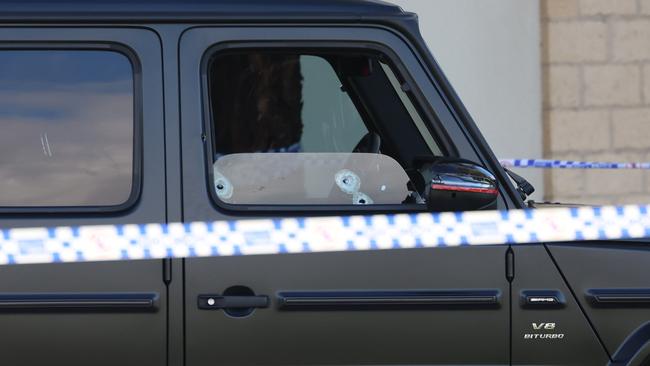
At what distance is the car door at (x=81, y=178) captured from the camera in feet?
9.35

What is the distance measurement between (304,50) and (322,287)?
654 mm

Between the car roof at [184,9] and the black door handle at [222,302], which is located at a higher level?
the car roof at [184,9]

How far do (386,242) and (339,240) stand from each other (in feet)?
0.41

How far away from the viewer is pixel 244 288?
2908 millimetres

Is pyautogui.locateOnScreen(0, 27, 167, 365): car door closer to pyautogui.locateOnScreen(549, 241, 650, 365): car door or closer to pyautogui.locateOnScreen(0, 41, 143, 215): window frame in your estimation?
pyautogui.locateOnScreen(0, 41, 143, 215): window frame

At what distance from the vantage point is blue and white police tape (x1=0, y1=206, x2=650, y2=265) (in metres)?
2.86

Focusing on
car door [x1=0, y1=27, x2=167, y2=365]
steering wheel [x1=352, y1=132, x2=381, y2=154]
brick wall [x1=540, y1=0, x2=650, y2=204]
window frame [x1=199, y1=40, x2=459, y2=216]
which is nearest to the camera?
car door [x1=0, y1=27, x2=167, y2=365]

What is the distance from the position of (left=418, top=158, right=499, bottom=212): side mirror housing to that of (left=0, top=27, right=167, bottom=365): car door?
716 millimetres

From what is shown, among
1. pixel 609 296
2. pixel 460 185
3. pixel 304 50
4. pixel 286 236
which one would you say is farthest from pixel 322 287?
pixel 609 296

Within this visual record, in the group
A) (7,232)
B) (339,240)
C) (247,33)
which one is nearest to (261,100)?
(247,33)

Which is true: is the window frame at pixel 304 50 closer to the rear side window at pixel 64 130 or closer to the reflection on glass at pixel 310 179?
the reflection on glass at pixel 310 179

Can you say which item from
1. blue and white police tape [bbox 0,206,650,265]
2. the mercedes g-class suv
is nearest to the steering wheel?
the mercedes g-class suv

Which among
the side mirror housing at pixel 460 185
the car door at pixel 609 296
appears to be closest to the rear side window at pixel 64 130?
the side mirror housing at pixel 460 185

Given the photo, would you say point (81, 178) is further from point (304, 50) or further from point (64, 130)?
point (304, 50)
